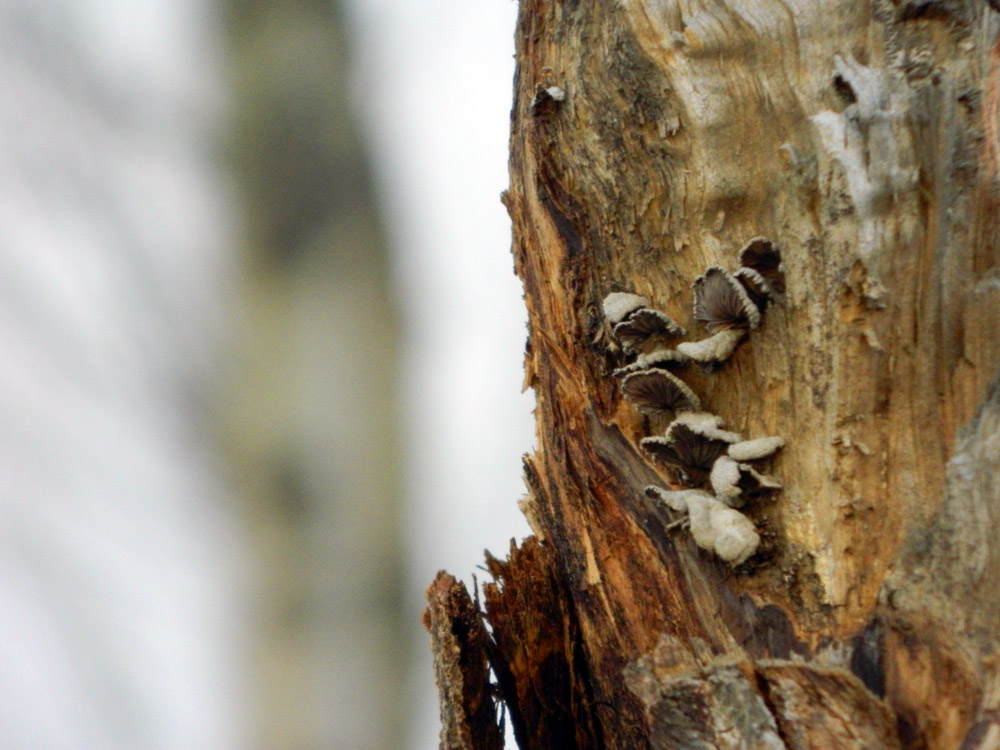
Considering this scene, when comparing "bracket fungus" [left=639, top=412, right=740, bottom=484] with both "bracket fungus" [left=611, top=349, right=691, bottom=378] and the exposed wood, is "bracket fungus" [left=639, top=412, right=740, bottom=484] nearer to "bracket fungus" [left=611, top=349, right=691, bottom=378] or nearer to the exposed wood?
"bracket fungus" [left=611, top=349, right=691, bottom=378]

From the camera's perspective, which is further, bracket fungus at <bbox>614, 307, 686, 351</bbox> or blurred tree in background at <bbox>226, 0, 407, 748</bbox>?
bracket fungus at <bbox>614, 307, 686, 351</bbox>

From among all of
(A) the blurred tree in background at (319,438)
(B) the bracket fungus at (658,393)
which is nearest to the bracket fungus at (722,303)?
(B) the bracket fungus at (658,393)

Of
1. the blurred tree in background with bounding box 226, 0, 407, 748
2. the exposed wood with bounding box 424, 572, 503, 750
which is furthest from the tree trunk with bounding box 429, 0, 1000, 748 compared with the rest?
the blurred tree in background with bounding box 226, 0, 407, 748

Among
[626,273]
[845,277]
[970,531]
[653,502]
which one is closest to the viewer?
[970,531]

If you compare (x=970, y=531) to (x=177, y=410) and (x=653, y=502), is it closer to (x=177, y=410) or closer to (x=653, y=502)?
(x=653, y=502)

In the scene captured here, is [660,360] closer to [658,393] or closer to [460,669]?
[658,393]

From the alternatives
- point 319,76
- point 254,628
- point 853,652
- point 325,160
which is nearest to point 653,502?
point 853,652
